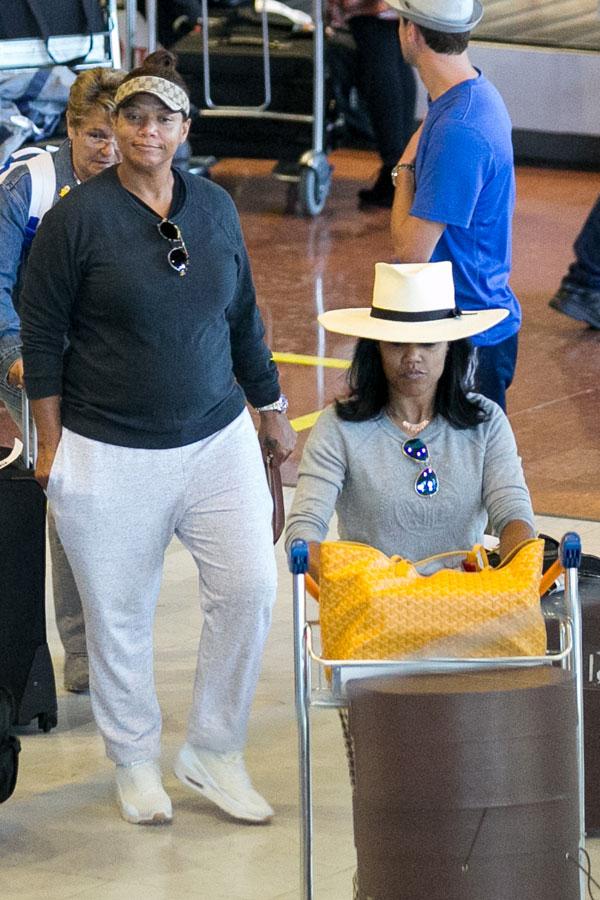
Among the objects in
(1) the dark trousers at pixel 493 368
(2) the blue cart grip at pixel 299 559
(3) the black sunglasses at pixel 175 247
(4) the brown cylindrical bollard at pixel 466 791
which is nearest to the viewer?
(4) the brown cylindrical bollard at pixel 466 791

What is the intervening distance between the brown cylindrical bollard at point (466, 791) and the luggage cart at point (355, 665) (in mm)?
113

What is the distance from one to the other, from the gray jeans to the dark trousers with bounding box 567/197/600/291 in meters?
4.65

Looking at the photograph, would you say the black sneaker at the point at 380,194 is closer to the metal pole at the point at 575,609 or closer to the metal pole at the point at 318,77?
the metal pole at the point at 318,77

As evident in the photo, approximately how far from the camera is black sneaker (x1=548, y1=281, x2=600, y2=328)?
891cm

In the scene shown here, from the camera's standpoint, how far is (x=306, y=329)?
9031 millimetres

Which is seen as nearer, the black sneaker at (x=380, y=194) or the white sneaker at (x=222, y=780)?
the white sneaker at (x=222, y=780)

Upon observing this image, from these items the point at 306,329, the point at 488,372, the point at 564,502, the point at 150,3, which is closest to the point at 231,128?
the point at 150,3

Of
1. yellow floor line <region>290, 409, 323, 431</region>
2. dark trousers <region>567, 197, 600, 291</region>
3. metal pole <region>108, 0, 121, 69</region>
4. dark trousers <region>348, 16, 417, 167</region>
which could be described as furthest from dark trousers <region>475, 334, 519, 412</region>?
dark trousers <region>348, 16, 417, 167</region>

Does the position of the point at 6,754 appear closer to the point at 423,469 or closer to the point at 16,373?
the point at 16,373

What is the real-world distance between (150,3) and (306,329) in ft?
9.55

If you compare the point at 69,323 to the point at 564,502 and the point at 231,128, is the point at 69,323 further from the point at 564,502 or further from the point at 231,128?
the point at 231,128

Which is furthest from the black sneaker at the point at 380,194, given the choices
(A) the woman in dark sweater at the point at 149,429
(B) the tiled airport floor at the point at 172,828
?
(A) the woman in dark sweater at the point at 149,429

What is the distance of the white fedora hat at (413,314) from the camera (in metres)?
3.75

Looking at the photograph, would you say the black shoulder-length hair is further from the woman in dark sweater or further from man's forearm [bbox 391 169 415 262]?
man's forearm [bbox 391 169 415 262]
